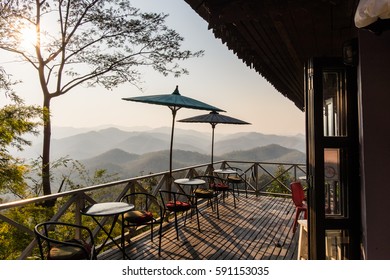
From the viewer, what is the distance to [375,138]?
6.98ft

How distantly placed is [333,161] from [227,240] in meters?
2.28

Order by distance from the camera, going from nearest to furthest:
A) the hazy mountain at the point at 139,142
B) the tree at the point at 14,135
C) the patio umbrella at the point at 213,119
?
the patio umbrella at the point at 213,119 → the tree at the point at 14,135 → the hazy mountain at the point at 139,142

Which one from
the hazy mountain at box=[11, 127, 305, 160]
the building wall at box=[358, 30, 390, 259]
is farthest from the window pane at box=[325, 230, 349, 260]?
the hazy mountain at box=[11, 127, 305, 160]

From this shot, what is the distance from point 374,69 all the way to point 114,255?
3.57m

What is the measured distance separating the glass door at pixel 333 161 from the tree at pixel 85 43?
366 inches

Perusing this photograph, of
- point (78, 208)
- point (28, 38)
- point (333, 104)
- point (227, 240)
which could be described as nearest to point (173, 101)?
point (78, 208)

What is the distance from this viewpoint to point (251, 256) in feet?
11.7

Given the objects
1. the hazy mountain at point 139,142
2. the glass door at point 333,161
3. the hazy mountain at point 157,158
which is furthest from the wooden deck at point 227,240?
the hazy mountain at point 139,142

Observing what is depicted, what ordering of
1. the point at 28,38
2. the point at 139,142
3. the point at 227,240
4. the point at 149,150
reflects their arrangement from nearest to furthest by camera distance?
the point at 227,240
the point at 28,38
the point at 149,150
the point at 139,142

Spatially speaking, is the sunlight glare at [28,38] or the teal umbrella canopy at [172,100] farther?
the sunlight glare at [28,38]

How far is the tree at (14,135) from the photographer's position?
702 centimetres

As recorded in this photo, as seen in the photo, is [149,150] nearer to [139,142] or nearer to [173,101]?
[139,142]

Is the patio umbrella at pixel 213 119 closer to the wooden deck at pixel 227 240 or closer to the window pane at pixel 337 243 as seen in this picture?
the wooden deck at pixel 227 240

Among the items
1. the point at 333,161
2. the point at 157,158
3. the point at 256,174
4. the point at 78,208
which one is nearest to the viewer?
the point at 333,161
